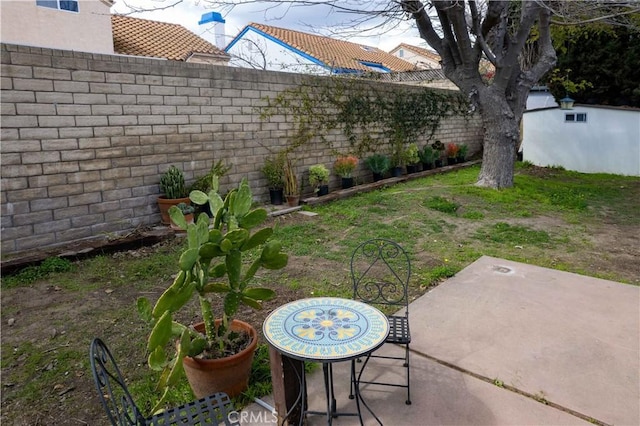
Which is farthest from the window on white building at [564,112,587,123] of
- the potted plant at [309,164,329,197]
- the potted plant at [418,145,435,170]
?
the potted plant at [309,164,329,197]

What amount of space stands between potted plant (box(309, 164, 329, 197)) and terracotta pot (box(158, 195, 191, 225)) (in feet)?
8.86

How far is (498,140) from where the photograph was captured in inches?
328

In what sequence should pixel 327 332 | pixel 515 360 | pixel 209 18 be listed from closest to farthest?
pixel 327 332
pixel 515 360
pixel 209 18

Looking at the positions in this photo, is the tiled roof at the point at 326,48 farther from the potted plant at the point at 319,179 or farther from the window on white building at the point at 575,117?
the potted plant at the point at 319,179

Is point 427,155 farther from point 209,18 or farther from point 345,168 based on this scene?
point 209,18

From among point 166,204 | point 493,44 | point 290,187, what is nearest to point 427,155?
point 493,44

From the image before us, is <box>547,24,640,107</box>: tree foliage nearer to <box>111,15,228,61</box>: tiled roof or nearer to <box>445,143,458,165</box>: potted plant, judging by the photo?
<box>445,143,458,165</box>: potted plant

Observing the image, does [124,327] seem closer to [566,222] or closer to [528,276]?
[528,276]

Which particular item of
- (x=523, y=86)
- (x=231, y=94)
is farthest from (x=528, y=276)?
(x=523, y=86)

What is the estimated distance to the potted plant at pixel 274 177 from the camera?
7.06 metres

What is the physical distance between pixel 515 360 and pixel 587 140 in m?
10.5

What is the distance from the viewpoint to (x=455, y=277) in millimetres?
4016

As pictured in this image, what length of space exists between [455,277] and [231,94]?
445cm

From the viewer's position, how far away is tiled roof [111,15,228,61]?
45.2ft
